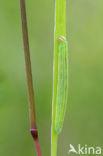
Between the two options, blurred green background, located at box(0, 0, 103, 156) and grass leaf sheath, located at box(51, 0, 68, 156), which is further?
blurred green background, located at box(0, 0, 103, 156)

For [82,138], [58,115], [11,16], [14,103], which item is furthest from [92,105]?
[58,115]

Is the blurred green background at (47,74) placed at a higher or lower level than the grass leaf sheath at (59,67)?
lower

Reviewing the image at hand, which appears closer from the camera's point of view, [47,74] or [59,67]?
[59,67]

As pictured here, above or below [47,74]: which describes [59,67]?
above

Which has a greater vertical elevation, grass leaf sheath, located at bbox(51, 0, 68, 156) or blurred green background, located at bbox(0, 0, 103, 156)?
grass leaf sheath, located at bbox(51, 0, 68, 156)

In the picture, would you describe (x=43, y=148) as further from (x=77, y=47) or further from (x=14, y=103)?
(x=77, y=47)
